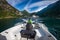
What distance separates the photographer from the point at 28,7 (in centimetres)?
1172

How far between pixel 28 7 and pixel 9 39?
23.5ft

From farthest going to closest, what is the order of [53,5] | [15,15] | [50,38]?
[15,15]
[50,38]
[53,5]

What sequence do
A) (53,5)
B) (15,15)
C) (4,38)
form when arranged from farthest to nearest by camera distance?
(15,15), (4,38), (53,5)

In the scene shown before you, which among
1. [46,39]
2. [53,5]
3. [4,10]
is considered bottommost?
[46,39]

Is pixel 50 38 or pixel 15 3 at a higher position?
pixel 15 3

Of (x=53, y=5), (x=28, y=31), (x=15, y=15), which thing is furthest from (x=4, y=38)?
(x=15, y=15)

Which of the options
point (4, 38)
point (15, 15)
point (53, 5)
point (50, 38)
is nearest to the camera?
point (53, 5)

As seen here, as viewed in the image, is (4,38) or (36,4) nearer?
(36,4)

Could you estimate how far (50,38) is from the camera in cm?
1619

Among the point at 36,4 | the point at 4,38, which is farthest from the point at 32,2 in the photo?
the point at 4,38

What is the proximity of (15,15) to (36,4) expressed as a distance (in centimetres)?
18308

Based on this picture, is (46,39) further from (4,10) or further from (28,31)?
(4,10)

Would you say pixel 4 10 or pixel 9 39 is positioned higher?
pixel 4 10

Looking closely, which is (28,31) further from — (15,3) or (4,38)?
(15,3)
